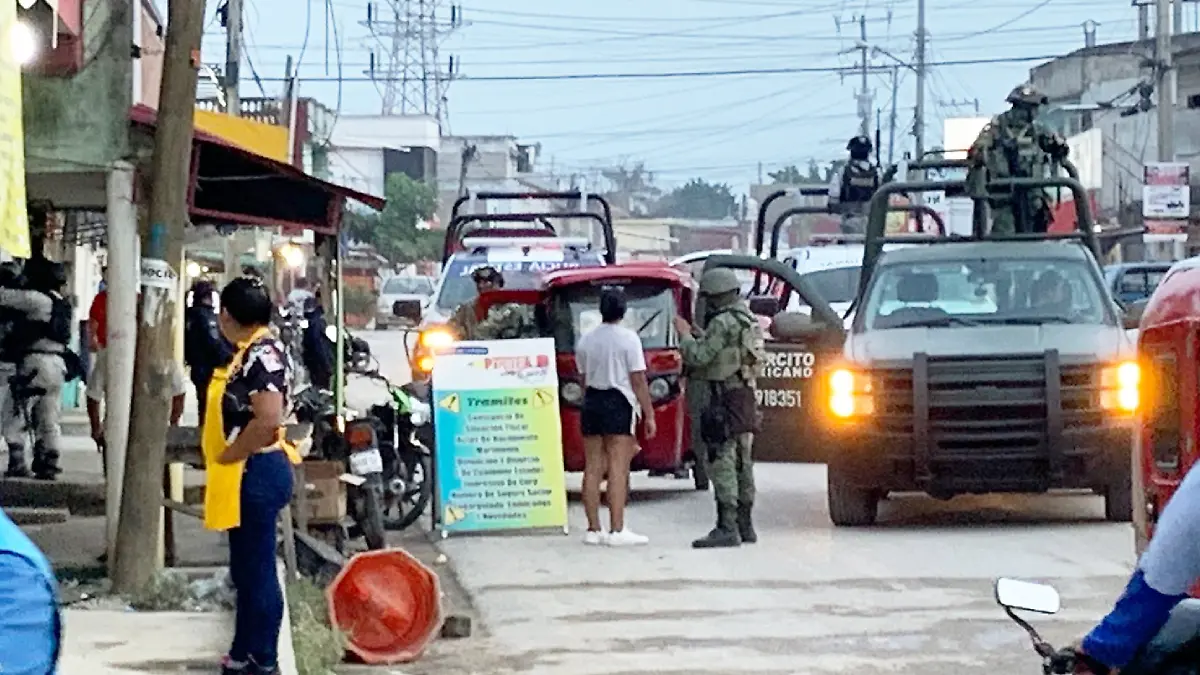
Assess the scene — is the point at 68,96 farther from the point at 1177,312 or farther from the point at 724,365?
the point at 1177,312

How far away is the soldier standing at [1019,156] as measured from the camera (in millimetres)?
16828

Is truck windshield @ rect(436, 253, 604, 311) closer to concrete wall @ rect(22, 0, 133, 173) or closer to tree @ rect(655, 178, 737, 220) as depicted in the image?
concrete wall @ rect(22, 0, 133, 173)

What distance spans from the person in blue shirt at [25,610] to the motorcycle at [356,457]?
31.7 ft

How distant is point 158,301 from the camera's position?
11.2 m

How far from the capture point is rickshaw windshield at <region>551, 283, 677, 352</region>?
16875mm

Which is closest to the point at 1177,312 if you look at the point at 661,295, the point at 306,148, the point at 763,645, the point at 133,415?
the point at 763,645

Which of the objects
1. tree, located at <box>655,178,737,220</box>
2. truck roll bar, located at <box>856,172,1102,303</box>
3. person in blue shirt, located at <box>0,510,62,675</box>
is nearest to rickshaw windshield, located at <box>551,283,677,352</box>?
truck roll bar, located at <box>856,172,1102,303</box>

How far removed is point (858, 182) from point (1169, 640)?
1782 cm

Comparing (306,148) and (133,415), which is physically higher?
(306,148)

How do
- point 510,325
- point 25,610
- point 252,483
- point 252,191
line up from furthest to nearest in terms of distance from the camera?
1. point 510,325
2. point 252,191
3. point 252,483
4. point 25,610

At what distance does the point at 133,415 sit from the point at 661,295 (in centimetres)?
658

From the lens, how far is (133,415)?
11172 mm

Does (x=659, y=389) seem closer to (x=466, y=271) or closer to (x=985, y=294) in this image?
(x=985, y=294)

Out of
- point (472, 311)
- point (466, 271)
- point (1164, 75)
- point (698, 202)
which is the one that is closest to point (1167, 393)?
point (472, 311)
